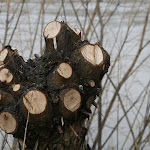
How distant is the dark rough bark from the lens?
2.88 ft

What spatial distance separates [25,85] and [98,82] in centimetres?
23

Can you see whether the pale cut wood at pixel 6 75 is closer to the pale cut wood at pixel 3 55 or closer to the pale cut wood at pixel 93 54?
the pale cut wood at pixel 3 55

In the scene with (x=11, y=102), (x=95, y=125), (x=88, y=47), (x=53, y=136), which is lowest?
(x=95, y=125)

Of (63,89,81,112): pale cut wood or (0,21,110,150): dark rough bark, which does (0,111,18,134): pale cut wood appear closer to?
(0,21,110,150): dark rough bark

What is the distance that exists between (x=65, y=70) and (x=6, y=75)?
189 millimetres

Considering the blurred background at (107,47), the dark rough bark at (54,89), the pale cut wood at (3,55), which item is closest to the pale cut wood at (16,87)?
the dark rough bark at (54,89)

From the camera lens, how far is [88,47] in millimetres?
927

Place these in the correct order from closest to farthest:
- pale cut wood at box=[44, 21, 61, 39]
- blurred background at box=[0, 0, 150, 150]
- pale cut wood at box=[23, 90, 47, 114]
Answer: pale cut wood at box=[23, 90, 47, 114], pale cut wood at box=[44, 21, 61, 39], blurred background at box=[0, 0, 150, 150]

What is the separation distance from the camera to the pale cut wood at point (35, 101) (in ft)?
2.78

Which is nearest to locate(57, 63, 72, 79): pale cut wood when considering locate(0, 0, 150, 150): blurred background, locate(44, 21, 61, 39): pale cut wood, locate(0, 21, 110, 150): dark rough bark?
locate(0, 21, 110, 150): dark rough bark

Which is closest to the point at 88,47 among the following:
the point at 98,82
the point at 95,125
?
the point at 98,82

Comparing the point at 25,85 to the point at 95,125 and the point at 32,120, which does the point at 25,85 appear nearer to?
the point at 32,120

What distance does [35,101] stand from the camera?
847 millimetres

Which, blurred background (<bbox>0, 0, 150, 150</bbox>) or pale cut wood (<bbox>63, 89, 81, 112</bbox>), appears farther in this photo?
blurred background (<bbox>0, 0, 150, 150</bbox>)
